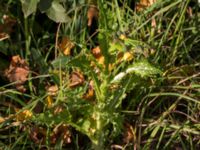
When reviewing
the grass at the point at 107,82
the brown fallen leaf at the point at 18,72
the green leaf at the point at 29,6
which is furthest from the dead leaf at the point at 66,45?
the green leaf at the point at 29,6

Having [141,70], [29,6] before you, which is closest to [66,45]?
[29,6]

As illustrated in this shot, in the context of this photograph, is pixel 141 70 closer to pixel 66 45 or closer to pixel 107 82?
pixel 107 82

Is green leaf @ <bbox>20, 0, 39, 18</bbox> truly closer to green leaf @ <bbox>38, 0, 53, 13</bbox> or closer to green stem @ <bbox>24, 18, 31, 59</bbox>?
green leaf @ <bbox>38, 0, 53, 13</bbox>

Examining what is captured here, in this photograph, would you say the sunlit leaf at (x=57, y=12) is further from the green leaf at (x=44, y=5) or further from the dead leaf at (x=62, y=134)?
the dead leaf at (x=62, y=134)

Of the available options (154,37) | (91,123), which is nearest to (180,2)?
(154,37)

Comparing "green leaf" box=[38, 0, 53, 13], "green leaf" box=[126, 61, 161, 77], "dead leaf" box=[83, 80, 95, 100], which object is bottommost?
"dead leaf" box=[83, 80, 95, 100]

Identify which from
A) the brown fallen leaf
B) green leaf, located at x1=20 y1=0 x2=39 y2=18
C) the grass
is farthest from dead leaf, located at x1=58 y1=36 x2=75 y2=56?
green leaf, located at x1=20 y1=0 x2=39 y2=18
